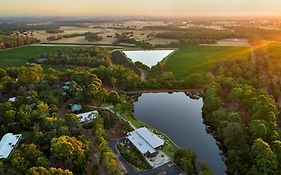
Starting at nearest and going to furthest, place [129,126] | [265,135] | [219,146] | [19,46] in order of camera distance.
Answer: [265,135], [219,146], [129,126], [19,46]

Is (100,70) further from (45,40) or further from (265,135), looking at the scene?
(45,40)

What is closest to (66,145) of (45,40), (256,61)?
(256,61)

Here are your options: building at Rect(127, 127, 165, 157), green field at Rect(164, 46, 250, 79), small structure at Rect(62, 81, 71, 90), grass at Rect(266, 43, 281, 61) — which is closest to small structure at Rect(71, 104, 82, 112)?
small structure at Rect(62, 81, 71, 90)

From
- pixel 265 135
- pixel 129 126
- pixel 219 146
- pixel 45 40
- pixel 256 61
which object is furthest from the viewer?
pixel 45 40

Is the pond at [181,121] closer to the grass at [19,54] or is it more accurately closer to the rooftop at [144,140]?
the rooftop at [144,140]

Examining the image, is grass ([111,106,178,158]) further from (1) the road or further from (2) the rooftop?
(1) the road

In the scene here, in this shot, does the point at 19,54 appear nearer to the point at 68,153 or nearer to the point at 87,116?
the point at 87,116
